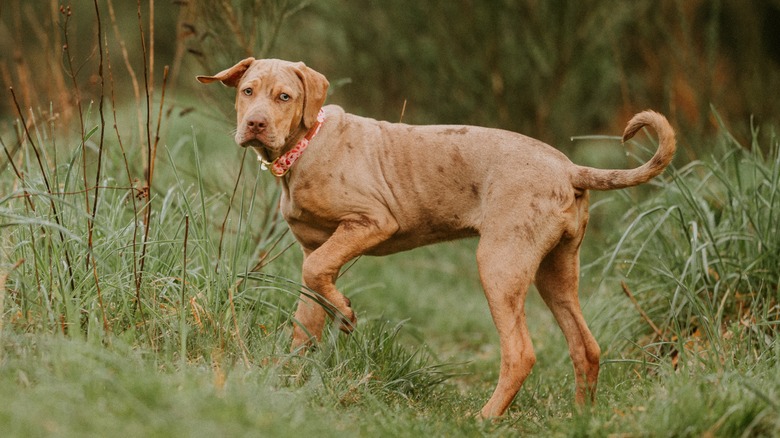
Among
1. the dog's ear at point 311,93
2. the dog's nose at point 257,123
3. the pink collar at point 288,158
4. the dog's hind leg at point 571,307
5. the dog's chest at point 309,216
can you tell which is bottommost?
the dog's hind leg at point 571,307

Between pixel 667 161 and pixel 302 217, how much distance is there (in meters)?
1.81

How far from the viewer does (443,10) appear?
8797mm

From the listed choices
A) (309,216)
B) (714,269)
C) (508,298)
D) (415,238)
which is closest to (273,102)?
(309,216)

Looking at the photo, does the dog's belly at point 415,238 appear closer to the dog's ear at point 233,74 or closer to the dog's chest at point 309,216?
the dog's chest at point 309,216

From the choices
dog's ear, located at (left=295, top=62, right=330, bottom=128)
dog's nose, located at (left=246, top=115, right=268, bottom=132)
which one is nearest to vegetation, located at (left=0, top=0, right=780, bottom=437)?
dog's nose, located at (left=246, top=115, right=268, bottom=132)

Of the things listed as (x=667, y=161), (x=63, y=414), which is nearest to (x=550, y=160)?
(x=667, y=161)

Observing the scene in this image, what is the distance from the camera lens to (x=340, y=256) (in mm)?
4168

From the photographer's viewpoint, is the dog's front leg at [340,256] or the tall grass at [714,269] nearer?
the dog's front leg at [340,256]

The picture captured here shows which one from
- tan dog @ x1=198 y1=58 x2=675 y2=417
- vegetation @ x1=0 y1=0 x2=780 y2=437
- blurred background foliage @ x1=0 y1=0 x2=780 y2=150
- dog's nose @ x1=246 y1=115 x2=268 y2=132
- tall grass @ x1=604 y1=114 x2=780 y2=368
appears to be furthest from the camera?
blurred background foliage @ x1=0 y1=0 x2=780 y2=150

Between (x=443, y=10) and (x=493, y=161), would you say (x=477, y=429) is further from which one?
(x=443, y=10)

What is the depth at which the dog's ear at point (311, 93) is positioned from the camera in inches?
164

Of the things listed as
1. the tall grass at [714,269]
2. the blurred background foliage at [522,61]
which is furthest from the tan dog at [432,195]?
the blurred background foliage at [522,61]

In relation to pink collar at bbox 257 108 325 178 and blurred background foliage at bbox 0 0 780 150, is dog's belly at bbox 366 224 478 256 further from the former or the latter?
blurred background foliage at bbox 0 0 780 150

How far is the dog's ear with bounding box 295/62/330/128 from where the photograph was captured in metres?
4.17
